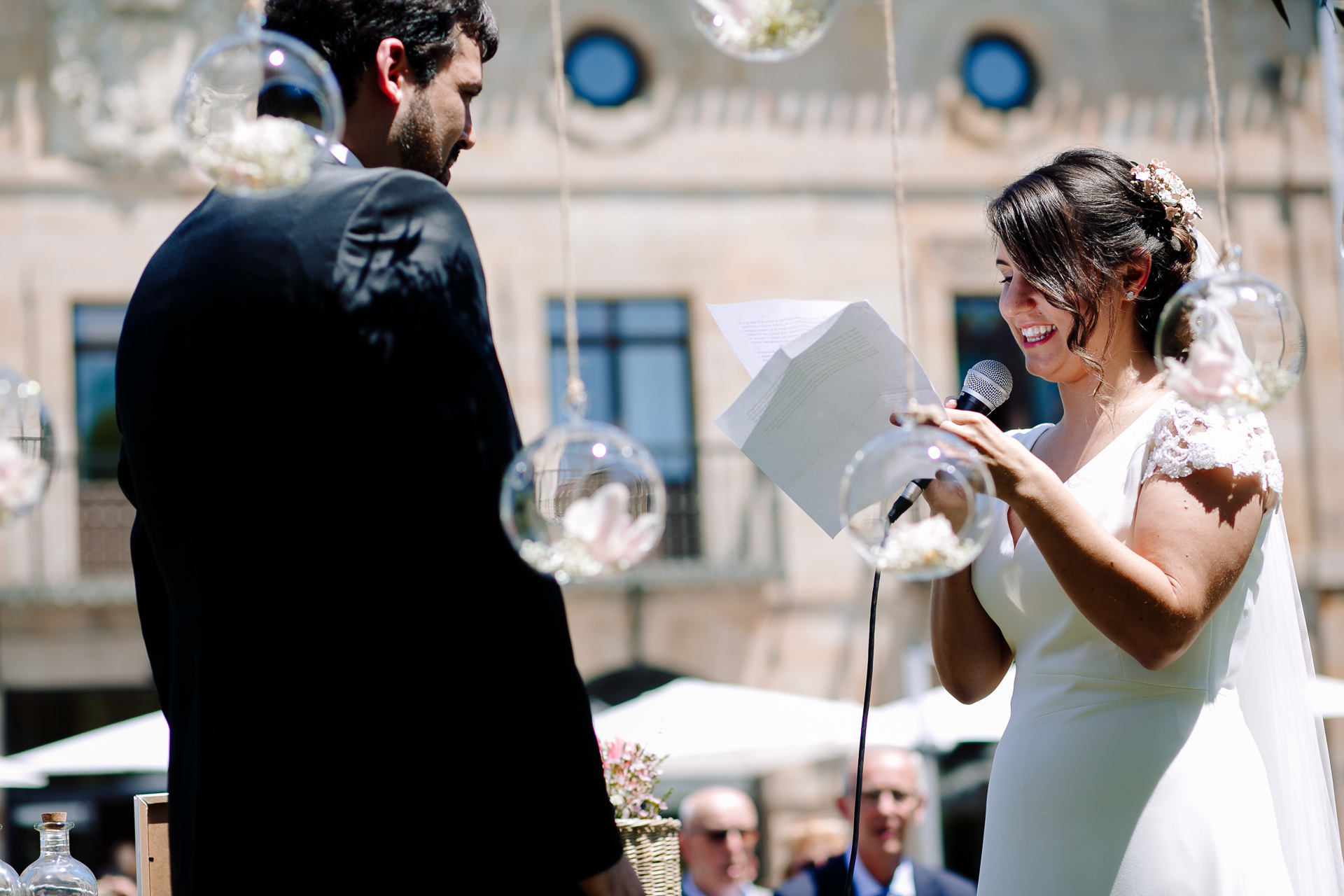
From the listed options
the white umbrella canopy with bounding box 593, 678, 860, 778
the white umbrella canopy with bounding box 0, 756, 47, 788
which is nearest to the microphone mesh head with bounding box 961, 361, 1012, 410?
the white umbrella canopy with bounding box 593, 678, 860, 778

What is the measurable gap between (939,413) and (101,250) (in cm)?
1272

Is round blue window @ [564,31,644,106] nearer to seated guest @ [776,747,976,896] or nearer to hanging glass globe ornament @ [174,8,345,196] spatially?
seated guest @ [776,747,976,896]

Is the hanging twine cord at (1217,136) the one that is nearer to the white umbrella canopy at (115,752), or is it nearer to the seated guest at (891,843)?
the seated guest at (891,843)

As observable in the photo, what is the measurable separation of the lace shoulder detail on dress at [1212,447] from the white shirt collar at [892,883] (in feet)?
13.4

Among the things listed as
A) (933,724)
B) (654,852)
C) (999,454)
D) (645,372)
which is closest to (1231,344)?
(999,454)

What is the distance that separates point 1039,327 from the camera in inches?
101

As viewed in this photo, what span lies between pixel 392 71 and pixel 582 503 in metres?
0.61

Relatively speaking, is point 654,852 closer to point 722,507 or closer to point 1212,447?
point 1212,447

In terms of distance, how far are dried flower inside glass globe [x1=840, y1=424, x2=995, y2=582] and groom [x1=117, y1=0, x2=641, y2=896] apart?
0.41 meters

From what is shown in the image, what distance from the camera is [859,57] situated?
14.2 meters

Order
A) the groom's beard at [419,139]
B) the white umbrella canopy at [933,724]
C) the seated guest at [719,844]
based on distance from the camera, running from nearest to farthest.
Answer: the groom's beard at [419,139]
the seated guest at [719,844]
the white umbrella canopy at [933,724]

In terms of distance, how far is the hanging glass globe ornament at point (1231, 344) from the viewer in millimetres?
1783

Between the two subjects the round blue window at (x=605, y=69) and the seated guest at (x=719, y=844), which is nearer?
the seated guest at (x=719, y=844)

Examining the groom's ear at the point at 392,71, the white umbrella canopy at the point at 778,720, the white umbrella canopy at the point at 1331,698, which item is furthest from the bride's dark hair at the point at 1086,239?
the white umbrella canopy at the point at 1331,698
